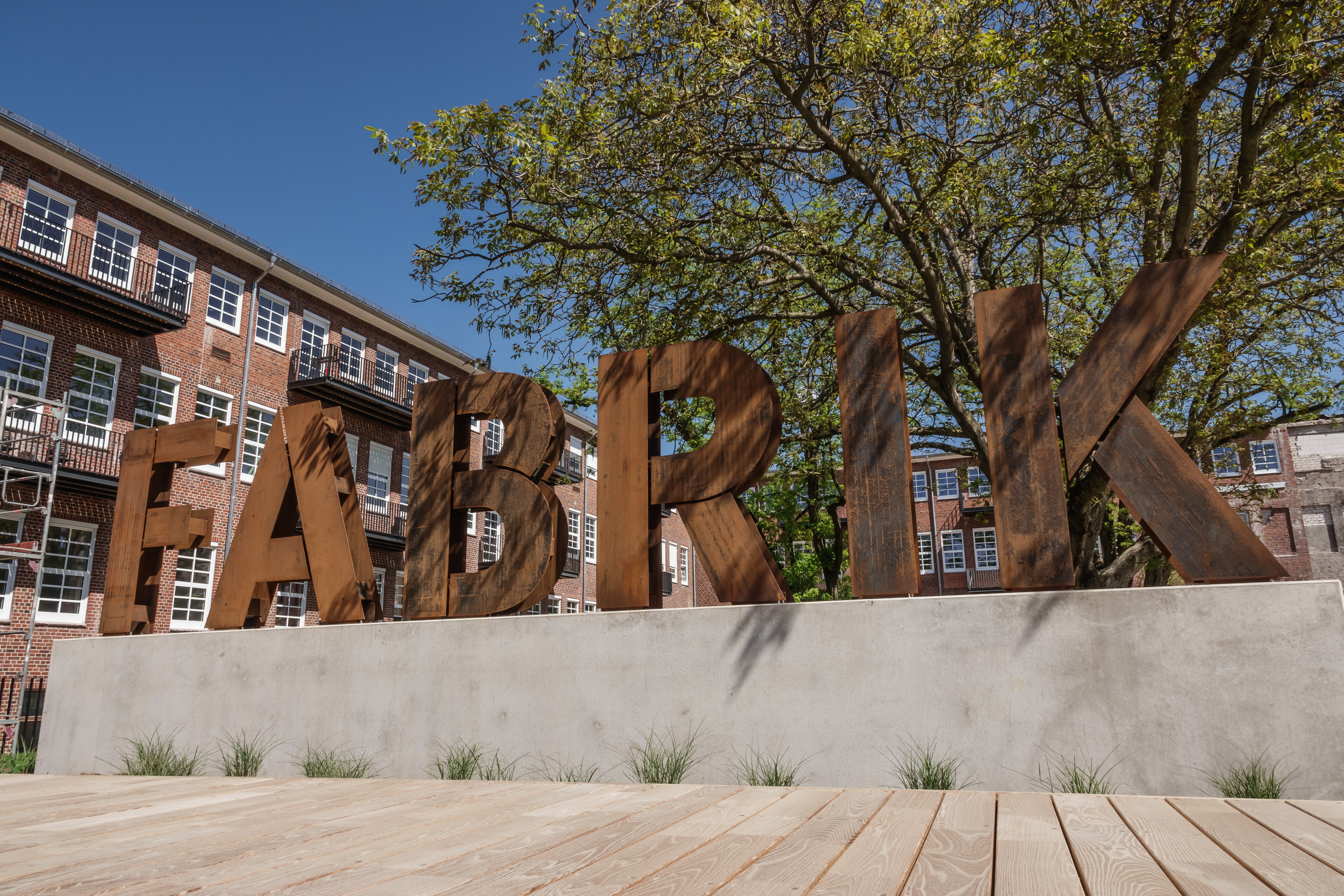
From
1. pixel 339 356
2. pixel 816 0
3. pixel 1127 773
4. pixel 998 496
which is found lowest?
pixel 1127 773

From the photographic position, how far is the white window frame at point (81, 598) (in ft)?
55.1

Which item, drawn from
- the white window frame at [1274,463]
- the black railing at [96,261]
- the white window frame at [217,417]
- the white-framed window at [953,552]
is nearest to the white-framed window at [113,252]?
the black railing at [96,261]

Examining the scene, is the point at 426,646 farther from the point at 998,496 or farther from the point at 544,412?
the point at 998,496

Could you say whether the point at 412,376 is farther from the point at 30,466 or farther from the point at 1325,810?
the point at 1325,810

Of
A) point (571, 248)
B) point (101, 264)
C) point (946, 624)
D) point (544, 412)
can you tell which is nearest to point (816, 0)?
point (571, 248)

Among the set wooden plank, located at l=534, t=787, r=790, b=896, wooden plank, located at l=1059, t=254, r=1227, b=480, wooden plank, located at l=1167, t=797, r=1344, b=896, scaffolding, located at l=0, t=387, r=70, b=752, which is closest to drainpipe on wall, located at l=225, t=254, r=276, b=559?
scaffolding, located at l=0, t=387, r=70, b=752

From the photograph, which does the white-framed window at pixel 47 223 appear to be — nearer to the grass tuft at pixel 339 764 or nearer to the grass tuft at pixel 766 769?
the grass tuft at pixel 339 764

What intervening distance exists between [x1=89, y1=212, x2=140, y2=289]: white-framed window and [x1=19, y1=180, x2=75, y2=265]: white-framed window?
0.55 metres

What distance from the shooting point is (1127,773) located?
480 cm

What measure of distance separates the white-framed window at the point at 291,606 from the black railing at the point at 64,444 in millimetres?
6016

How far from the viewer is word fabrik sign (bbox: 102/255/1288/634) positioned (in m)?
5.51

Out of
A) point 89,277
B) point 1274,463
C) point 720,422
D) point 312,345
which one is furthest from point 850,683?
point 1274,463

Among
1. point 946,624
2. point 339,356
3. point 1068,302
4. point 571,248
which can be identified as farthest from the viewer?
point 339,356

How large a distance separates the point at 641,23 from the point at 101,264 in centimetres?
1610
